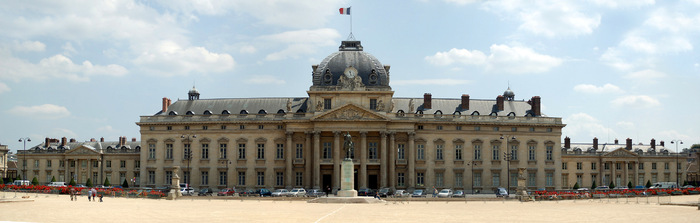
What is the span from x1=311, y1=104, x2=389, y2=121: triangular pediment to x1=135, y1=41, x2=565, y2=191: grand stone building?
0.40 feet

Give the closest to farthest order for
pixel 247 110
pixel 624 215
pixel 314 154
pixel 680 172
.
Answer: pixel 624 215
pixel 314 154
pixel 247 110
pixel 680 172

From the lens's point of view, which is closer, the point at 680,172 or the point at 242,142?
the point at 242,142

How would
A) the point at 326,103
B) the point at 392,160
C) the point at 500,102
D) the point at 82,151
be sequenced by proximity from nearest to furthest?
1. the point at 392,160
2. the point at 326,103
3. the point at 500,102
4. the point at 82,151

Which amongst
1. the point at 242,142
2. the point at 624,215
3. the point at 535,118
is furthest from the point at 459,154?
the point at 624,215

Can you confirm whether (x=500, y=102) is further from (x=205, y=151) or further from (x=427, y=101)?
(x=205, y=151)

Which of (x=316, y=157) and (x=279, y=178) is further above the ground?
(x=316, y=157)

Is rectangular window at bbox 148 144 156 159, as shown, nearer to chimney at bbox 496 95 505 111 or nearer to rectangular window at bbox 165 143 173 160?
rectangular window at bbox 165 143 173 160

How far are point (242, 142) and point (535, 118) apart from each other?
122ft

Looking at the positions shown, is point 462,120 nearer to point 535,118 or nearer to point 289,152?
point 535,118

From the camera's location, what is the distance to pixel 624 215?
46.3 metres

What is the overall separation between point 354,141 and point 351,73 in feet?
27.6

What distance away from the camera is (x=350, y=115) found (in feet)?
317

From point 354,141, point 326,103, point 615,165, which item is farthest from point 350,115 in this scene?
point 615,165

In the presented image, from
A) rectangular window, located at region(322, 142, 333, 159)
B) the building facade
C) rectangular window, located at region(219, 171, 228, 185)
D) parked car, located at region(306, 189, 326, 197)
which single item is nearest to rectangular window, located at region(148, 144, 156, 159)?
rectangular window, located at region(219, 171, 228, 185)
